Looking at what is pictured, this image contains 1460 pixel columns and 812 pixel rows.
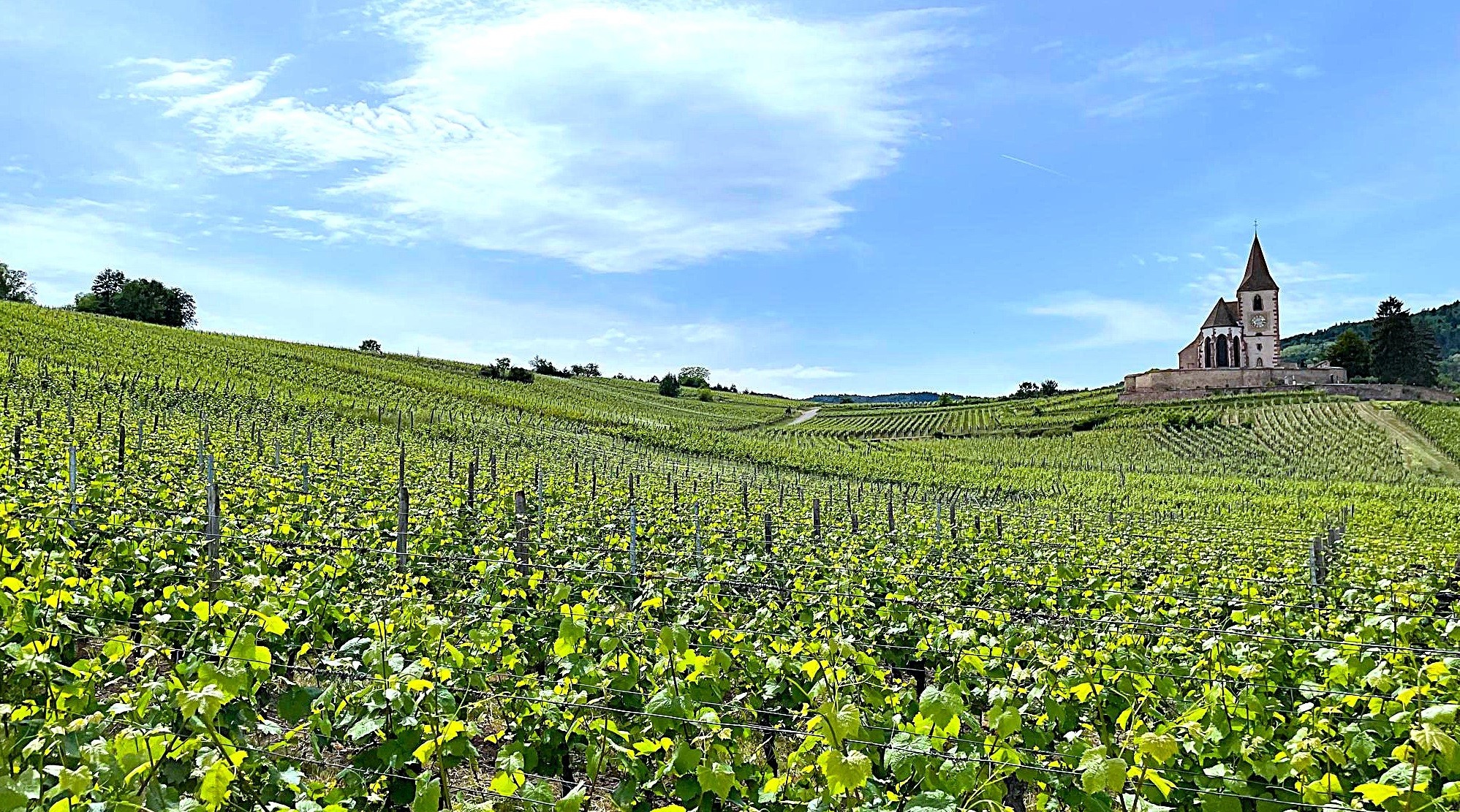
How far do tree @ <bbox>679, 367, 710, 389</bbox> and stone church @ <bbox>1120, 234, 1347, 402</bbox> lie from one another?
41.8 m

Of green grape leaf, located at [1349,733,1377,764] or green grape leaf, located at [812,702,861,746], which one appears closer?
green grape leaf, located at [812,702,861,746]

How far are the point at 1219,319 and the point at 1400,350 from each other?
13867 mm

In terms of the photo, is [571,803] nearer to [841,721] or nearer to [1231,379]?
[841,721]

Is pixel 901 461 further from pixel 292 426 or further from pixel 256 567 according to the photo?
pixel 256 567

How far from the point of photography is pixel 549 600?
529 centimetres

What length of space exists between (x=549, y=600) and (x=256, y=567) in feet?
7.31

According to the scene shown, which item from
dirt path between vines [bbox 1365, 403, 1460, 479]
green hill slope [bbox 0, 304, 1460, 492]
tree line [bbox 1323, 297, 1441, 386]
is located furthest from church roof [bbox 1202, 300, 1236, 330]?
dirt path between vines [bbox 1365, 403, 1460, 479]

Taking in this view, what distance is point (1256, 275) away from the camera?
83.8 m

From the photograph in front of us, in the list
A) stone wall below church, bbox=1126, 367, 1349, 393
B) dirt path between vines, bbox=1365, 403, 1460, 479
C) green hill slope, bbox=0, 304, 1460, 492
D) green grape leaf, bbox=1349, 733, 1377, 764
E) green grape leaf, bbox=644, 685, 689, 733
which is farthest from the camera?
stone wall below church, bbox=1126, 367, 1349, 393

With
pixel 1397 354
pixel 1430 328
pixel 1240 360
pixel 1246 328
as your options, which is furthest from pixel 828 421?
pixel 1430 328

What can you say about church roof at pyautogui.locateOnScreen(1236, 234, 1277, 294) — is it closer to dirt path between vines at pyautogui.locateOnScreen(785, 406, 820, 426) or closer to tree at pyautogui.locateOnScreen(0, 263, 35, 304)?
dirt path between vines at pyautogui.locateOnScreen(785, 406, 820, 426)

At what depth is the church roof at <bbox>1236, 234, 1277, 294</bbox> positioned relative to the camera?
8296cm

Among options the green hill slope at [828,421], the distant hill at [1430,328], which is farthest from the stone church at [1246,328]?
the distant hill at [1430,328]

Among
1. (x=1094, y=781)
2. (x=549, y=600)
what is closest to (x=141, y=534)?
(x=549, y=600)
